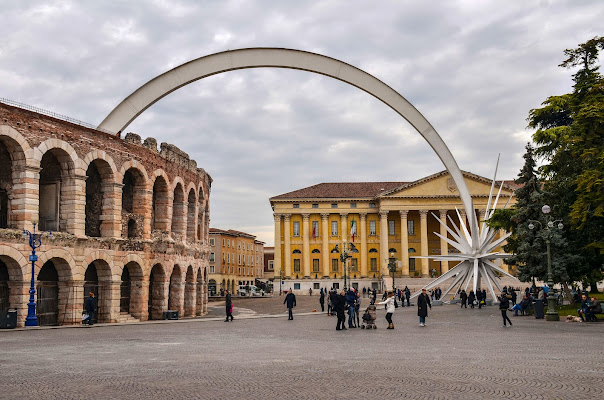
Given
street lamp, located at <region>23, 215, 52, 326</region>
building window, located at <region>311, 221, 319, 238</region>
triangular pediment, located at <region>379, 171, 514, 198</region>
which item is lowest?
street lamp, located at <region>23, 215, 52, 326</region>

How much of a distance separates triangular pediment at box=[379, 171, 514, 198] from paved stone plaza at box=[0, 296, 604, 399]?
80.7 meters

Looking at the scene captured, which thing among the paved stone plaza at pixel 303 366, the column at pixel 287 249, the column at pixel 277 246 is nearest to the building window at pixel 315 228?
the column at pixel 287 249

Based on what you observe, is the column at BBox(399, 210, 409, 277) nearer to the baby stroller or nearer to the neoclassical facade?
the neoclassical facade

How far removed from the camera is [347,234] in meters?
108

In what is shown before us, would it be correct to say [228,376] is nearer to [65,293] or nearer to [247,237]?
[65,293]

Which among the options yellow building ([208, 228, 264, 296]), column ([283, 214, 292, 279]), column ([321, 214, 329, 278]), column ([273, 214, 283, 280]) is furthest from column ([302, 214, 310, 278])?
yellow building ([208, 228, 264, 296])

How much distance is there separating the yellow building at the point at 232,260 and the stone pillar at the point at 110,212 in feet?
226

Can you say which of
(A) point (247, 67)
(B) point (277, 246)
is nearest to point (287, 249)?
(B) point (277, 246)

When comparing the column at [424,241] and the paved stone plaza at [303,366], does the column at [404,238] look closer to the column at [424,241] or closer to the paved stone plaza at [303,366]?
the column at [424,241]

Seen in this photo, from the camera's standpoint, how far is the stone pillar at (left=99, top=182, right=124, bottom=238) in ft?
113

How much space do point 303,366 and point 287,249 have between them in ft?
312

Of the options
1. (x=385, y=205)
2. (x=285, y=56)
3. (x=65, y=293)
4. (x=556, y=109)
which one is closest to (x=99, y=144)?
(x=65, y=293)

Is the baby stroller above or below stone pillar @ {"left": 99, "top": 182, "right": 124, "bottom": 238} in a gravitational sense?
below

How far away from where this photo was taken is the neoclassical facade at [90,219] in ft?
94.6
